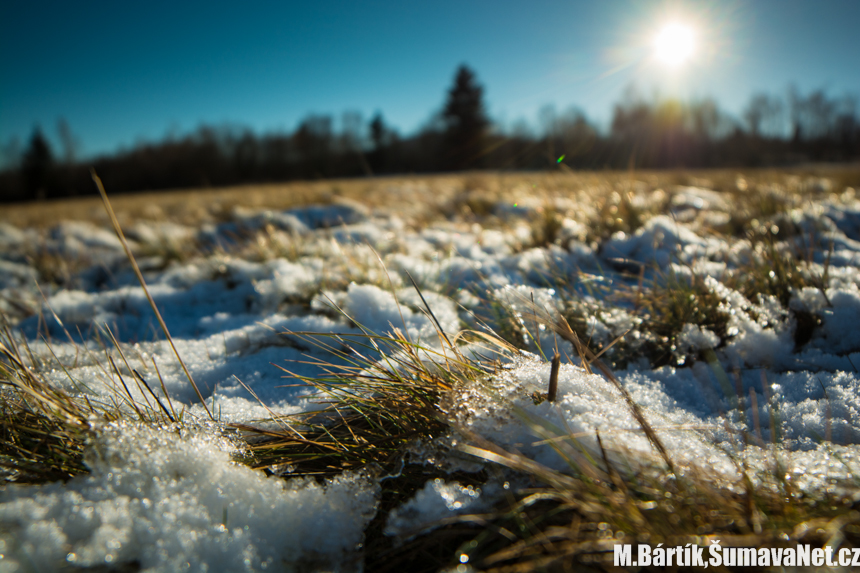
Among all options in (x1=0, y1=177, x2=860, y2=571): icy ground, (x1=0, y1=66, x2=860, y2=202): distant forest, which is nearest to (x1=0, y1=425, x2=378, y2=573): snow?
(x1=0, y1=177, x2=860, y2=571): icy ground

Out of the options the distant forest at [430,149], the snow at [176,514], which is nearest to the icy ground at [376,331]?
the snow at [176,514]

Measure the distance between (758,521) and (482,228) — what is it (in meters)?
2.78

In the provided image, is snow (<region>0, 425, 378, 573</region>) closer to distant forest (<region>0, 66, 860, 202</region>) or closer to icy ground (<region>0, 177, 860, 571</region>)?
icy ground (<region>0, 177, 860, 571</region>)

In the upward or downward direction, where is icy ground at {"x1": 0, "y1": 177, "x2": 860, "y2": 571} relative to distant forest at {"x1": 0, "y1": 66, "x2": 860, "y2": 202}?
downward

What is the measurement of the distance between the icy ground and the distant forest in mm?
15957

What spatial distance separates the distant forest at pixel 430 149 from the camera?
22.2 metres

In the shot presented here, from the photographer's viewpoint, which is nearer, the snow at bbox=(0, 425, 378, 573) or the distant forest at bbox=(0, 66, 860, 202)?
the snow at bbox=(0, 425, 378, 573)

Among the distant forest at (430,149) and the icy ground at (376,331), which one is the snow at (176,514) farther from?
the distant forest at (430,149)

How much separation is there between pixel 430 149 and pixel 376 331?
85.6 feet

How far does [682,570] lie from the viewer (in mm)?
640

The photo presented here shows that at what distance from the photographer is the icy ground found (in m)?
0.74

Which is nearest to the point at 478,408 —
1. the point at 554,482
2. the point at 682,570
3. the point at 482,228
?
the point at 554,482

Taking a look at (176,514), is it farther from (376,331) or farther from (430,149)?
(430,149)

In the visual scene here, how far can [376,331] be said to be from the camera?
5.00 feet
